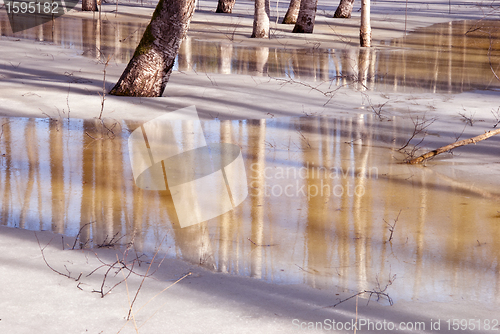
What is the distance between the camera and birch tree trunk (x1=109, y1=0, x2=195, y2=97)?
823 centimetres

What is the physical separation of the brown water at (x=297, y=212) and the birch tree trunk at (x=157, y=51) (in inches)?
75.4

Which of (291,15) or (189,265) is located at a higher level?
(291,15)

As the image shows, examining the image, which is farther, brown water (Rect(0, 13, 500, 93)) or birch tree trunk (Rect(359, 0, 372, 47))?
birch tree trunk (Rect(359, 0, 372, 47))

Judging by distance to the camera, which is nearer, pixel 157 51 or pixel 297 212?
pixel 297 212

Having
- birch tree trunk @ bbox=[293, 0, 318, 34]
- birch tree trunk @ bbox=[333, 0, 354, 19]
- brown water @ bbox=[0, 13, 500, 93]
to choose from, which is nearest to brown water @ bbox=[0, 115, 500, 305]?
brown water @ bbox=[0, 13, 500, 93]

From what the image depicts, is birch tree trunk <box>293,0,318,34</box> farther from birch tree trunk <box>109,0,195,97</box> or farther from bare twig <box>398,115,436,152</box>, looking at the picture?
bare twig <box>398,115,436,152</box>

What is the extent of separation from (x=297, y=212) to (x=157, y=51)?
4.76 metres

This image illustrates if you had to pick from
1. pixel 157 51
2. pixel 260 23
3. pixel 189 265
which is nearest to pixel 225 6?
pixel 260 23

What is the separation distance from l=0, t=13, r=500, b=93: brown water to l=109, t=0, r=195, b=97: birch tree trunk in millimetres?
2746

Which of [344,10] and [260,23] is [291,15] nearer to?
[344,10]

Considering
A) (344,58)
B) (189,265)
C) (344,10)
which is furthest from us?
(344,10)

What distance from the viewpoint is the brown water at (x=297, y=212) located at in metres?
3.63

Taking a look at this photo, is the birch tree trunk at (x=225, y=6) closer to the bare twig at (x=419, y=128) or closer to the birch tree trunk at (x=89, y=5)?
the birch tree trunk at (x=89, y=5)

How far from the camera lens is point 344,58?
44.8 ft
